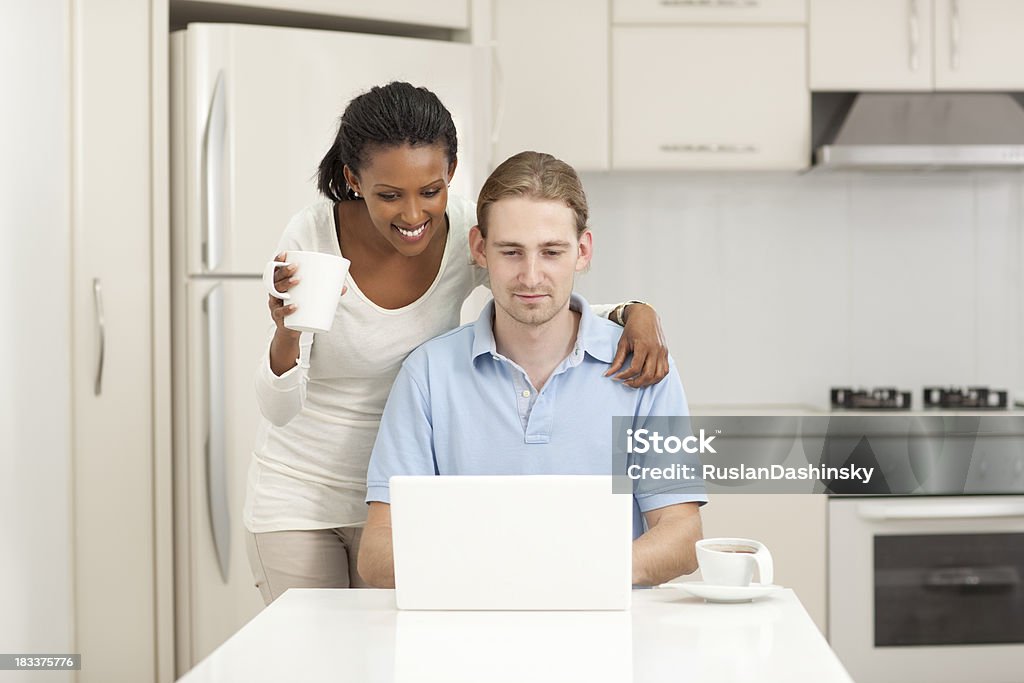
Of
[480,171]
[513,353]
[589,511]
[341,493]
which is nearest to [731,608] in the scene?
[589,511]

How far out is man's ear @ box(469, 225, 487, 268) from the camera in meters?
1.71

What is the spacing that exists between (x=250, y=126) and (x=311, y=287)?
1255mm

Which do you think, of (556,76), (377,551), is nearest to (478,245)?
(377,551)

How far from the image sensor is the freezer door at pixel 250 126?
8.19ft

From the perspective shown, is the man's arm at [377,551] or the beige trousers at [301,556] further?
the beige trousers at [301,556]

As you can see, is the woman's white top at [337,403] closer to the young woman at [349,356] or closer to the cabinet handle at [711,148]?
the young woman at [349,356]

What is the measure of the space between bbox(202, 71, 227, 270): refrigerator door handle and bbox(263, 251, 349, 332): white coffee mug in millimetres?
1165

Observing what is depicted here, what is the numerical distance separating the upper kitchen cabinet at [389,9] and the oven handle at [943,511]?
1.66 m

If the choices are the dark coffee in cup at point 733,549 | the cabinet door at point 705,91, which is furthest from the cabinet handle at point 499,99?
the dark coffee in cup at point 733,549

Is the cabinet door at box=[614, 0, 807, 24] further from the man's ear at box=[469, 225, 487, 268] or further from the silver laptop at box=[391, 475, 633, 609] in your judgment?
the silver laptop at box=[391, 475, 633, 609]

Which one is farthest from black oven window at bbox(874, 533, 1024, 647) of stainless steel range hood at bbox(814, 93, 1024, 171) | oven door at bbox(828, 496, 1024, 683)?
stainless steel range hood at bbox(814, 93, 1024, 171)

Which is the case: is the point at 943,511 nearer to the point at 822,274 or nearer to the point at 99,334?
the point at 822,274

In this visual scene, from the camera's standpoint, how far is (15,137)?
225cm

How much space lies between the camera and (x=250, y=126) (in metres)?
2.51
